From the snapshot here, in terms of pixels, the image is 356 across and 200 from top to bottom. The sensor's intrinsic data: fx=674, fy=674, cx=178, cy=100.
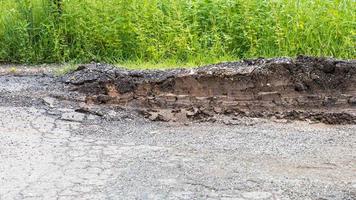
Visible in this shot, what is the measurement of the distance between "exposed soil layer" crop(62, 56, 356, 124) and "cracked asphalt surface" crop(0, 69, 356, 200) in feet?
1.00

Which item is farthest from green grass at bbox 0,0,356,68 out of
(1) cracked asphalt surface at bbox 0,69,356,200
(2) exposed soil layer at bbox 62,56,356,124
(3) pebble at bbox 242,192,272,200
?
(3) pebble at bbox 242,192,272,200

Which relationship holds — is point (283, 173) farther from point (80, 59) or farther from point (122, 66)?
point (80, 59)

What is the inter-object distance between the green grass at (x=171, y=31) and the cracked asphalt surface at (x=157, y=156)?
2.08 m

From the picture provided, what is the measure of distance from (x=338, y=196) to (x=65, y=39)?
559 centimetres

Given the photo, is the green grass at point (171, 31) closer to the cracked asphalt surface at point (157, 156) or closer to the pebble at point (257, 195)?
the cracked asphalt surface at point (157, 156)

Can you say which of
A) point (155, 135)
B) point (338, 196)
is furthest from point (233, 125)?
point (338, 196)

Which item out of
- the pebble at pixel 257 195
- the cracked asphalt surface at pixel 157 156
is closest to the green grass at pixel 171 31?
the cracked asphalt surface at pixel 157 156

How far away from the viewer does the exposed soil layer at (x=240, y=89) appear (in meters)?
7.23

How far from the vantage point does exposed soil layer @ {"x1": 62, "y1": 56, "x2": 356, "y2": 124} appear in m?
7.23

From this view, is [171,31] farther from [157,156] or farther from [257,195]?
[257,195]

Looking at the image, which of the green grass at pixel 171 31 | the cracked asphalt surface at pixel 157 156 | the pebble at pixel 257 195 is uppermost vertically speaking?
the green grass at pixel 171 31

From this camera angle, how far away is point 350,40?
30.0 ft

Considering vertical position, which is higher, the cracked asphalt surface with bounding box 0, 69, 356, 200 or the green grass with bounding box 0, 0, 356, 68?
the green grass with bounding box 0, 0, 356, 68

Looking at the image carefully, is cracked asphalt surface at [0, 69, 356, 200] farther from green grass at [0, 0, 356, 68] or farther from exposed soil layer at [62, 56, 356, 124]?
green grass at [0, 0, 356, 68]
